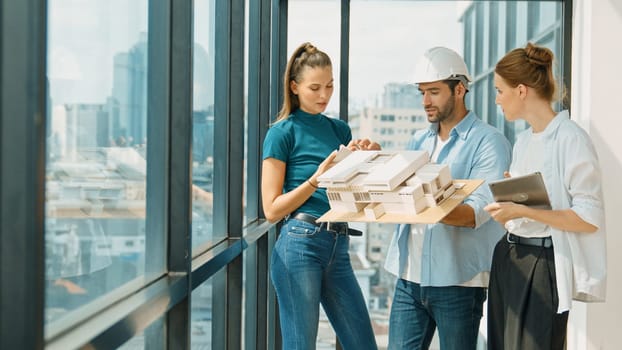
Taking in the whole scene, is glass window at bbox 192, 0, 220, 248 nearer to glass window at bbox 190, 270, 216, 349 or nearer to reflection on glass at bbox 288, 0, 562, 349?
glass window at bbox 190, 270, 216, 349

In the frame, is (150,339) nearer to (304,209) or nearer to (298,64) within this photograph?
(304,209)

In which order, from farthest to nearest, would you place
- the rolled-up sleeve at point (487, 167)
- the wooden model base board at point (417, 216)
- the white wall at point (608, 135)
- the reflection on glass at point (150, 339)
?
the white wall at point (608, 135)
the rolled-up sleeve at point (487, 167)
the wooden model base board at point (417, 216)
the reflection on glass at point (150, 339)

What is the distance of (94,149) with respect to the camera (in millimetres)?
1435

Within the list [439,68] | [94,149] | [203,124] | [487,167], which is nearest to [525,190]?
[487,167]

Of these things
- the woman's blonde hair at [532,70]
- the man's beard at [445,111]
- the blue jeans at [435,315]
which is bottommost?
the blue jeans at [435,315]

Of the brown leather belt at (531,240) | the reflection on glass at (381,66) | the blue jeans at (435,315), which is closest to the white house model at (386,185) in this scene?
the brown leather belt at (531,240)

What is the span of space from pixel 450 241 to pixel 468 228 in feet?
0.28

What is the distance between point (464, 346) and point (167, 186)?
48.9 inches

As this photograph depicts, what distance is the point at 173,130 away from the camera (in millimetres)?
1939

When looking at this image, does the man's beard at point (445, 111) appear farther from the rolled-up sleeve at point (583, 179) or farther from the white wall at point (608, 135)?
the white wall at point (608, 135)

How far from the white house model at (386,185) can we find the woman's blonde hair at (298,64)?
0.52 m

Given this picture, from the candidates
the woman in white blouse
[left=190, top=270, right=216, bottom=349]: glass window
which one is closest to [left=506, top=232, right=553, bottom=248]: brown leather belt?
the woman in white blouse

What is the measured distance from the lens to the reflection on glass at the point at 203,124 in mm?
2432

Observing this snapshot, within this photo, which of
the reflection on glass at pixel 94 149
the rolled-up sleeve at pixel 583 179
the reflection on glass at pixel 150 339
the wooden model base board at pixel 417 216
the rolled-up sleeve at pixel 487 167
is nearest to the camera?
the reflection on glass at pixel 94 149
